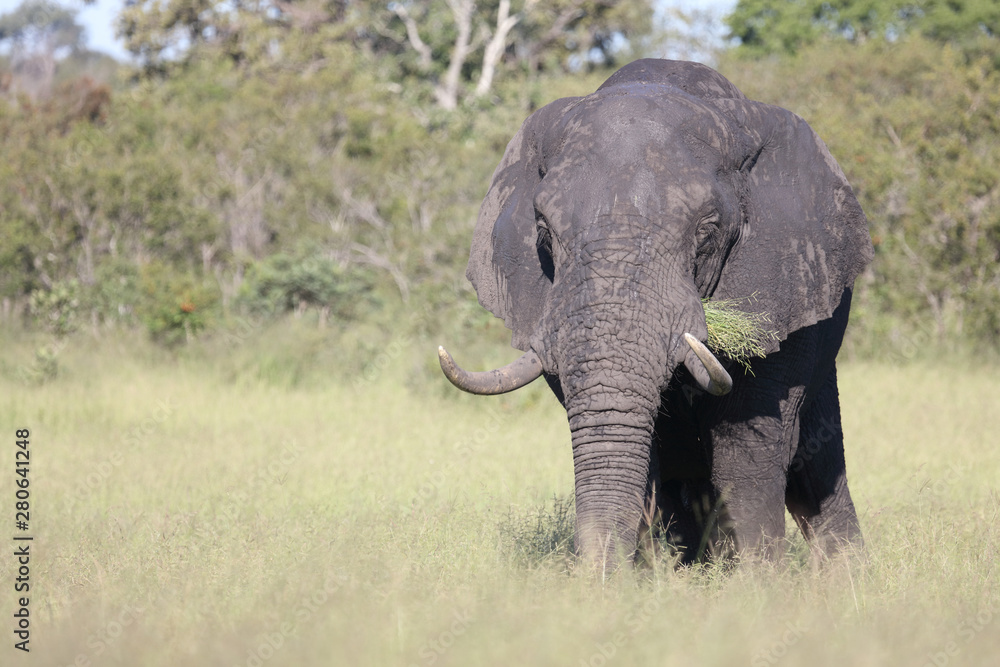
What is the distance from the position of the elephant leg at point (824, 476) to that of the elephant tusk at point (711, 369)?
1838 millimetres

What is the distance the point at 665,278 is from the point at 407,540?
80.6 inches

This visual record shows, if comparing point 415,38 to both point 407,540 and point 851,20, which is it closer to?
point 851,20

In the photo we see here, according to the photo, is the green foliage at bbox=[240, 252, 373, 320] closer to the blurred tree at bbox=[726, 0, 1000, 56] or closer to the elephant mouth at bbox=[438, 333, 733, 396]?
the elephant mouth at bbox=[438, 333, 733, 396]

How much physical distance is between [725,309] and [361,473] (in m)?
3.85

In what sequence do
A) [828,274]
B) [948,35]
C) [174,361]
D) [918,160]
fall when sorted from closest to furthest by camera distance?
[828,274], [174,361], [918,160], [948,35]

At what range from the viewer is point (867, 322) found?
13477 millimetres

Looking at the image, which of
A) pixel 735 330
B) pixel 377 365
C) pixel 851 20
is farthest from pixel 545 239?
pixel 851 20

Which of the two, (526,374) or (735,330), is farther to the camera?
(735,330)

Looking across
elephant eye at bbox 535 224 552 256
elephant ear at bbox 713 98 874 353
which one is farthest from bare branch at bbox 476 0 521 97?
elephant eye at bbox 535 224 552 256

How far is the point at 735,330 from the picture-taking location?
4215 mm

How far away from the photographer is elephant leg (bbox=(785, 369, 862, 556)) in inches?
217

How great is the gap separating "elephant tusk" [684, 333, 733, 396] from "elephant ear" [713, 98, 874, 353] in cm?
57

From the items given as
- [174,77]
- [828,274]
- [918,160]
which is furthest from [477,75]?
[828,274]

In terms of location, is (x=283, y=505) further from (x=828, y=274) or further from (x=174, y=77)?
(x=174, y=77)
